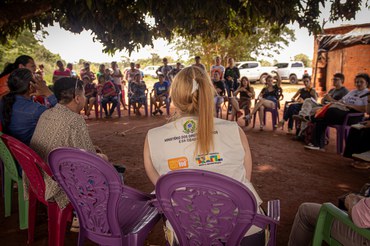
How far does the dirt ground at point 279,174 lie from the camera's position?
114 inches

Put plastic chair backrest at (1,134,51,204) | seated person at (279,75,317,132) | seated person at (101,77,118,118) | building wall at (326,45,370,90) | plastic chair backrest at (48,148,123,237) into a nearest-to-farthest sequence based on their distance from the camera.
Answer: plastic chair backrest at (48,148,123,237)
plastic chair backrest at (1,134,51,204)
seated person at (279,75,317,132)
seated person at (101,77,118,118)
building wall at (326,45,370,90)

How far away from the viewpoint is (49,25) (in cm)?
561

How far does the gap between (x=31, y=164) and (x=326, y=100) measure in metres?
5.85

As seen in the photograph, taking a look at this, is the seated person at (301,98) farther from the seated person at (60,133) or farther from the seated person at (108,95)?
the seated person at (60,133)

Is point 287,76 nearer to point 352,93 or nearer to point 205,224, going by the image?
point 352,93

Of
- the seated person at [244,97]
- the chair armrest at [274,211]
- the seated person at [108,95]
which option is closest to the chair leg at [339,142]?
the seated person at [244,97]

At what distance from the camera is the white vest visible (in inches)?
63.6

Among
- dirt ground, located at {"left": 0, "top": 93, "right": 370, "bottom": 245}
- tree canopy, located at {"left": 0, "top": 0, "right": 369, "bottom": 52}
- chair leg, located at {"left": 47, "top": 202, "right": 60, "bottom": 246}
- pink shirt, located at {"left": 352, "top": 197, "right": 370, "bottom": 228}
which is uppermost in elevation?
tree canopy, located at {"left": 0, "top": 0, "right": 369, "bottom": 52}

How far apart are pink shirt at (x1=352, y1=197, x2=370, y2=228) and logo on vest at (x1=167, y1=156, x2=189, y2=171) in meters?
0.90

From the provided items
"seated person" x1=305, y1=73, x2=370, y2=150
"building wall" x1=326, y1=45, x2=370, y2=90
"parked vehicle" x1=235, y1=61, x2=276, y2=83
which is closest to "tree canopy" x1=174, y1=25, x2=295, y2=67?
"parked vehicle" x1=235, y1=61, x2=276, y2=83

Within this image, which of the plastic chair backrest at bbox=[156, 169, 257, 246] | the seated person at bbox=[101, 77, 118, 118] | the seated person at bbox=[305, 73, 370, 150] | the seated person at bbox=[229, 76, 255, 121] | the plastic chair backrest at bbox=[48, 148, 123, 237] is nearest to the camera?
the plastic chair backrest at bbox=[156, 169, 257, 246]

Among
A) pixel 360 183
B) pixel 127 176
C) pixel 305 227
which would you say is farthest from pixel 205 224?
pixel 360 183

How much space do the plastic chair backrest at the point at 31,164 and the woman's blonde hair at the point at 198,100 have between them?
117 centimetres

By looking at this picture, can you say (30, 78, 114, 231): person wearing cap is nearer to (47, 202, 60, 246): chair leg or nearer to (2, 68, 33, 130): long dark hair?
(47, 202, 60, 246): chair leg
